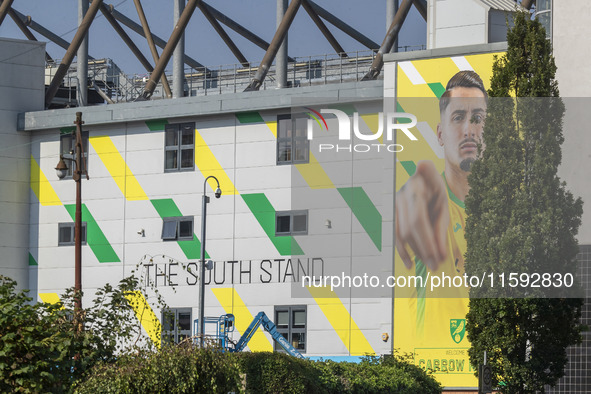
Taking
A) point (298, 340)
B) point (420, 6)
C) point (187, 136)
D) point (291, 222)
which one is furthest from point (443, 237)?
point (420, 6)

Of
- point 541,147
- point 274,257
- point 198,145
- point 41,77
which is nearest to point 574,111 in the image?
point 541,147

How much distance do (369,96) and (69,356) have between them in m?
22.9

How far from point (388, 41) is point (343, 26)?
16.3m

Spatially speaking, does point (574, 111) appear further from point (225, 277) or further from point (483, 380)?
point (225, 277)

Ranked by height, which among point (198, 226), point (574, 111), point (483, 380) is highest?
point (574, 111)

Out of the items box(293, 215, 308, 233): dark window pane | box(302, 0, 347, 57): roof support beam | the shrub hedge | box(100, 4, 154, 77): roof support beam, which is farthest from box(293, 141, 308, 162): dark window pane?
box(100, 4, 154, 77): roof support beam

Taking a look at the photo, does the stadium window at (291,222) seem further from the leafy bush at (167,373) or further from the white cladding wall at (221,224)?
the leafy bush at (167,373)

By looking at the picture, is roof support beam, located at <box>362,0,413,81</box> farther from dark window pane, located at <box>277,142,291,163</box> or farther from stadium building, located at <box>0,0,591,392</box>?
dark window pane, located at <box>277,142,291,163</box>

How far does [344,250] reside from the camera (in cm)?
3816

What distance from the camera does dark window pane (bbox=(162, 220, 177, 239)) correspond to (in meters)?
41.5

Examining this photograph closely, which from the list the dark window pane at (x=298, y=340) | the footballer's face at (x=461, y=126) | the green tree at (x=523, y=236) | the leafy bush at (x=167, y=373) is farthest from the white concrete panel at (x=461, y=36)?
the leafy bush at (x=167, y=373)

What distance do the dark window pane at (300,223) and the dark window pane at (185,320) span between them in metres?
5.42

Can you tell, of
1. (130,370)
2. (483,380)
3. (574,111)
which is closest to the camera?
(130,370)

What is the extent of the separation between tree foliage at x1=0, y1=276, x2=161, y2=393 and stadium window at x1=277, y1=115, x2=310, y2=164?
22101 mm
